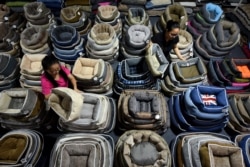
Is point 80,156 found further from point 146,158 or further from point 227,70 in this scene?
point 227,70

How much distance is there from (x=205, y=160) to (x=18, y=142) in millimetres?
1770

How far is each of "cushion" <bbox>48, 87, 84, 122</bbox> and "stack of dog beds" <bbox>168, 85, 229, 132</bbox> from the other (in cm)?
113

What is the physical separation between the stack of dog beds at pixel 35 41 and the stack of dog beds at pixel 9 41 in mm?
249

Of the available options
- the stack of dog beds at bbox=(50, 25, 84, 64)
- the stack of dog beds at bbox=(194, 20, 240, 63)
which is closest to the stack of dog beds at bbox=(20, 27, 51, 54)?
the stack of dog beds at bbox=(50, 25, 84, 64)

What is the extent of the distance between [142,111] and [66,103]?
2.62 ft

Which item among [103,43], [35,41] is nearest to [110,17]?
[103,43]

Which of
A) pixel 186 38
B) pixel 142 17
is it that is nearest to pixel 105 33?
pixel 142 17

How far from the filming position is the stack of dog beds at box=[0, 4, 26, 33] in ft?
11.0

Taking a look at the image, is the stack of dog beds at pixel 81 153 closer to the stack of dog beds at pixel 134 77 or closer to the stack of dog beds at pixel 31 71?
the stack of dog beds at pixel 134 77

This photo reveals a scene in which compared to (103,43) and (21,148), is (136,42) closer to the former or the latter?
(103,43)

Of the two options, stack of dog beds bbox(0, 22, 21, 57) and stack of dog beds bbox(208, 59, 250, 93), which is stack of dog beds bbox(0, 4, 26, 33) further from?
stack of dog beds bbox(208, 59, 250, 93)

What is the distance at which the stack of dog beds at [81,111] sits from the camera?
6.46 feet

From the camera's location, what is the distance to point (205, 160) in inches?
70.6

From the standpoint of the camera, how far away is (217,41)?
297cm
